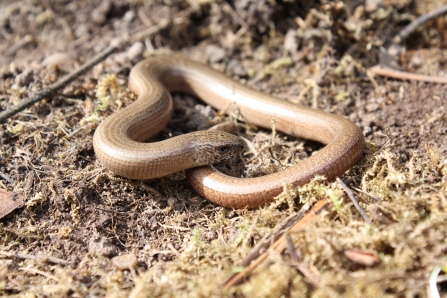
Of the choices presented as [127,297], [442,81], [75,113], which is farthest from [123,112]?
[442,81]

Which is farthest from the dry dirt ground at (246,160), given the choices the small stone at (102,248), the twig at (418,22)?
the twig at (418,22)

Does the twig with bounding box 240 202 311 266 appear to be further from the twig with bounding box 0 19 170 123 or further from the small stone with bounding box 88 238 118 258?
the twig with bounding box 0 19 170 123

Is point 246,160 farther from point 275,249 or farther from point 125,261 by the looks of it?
point 125,261

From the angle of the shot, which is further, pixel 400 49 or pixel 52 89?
pixel 400 49

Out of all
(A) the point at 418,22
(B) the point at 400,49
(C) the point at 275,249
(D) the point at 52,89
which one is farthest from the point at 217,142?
(A) the point at 418,22

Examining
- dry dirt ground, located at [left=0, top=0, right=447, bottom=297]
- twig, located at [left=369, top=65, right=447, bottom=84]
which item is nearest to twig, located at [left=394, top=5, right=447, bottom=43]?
dry dirt ground, located at [left=0, top=0, right=447, bottom=297]

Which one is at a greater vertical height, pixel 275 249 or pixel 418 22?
pixel 418 22
